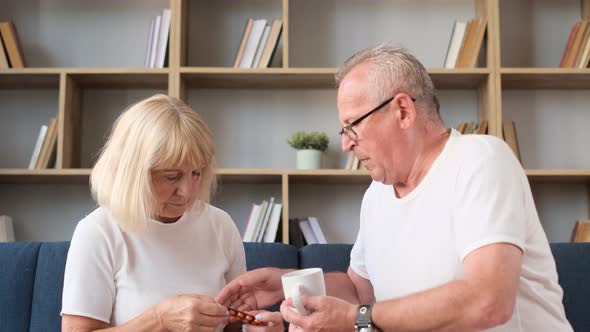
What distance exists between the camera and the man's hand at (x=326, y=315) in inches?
55.4

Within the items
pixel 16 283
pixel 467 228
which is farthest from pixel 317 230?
pixel 467 228

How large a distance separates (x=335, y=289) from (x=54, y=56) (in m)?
2.37

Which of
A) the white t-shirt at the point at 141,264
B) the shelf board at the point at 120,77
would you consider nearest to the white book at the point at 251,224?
the shelf board at the point at 120,77

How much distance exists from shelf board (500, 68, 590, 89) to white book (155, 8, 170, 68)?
5.01 ft

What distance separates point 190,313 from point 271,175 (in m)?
1.81

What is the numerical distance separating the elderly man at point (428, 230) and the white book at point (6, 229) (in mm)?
1996

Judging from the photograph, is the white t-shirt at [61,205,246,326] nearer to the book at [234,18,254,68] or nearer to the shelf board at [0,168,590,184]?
the shelf board at [0,168,590,184]

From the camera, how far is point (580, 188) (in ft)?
12.0

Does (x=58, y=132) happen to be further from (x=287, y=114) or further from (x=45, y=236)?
(x=287, y=114)

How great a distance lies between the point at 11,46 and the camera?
3469 mm

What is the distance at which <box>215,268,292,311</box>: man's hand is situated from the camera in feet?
5.86

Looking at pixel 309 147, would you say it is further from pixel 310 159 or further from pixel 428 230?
pixel 428 230

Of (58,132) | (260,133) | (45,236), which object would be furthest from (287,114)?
(45,236)

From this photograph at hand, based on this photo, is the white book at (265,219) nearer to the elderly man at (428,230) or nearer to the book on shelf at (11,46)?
the book on shelf at (11,46)
